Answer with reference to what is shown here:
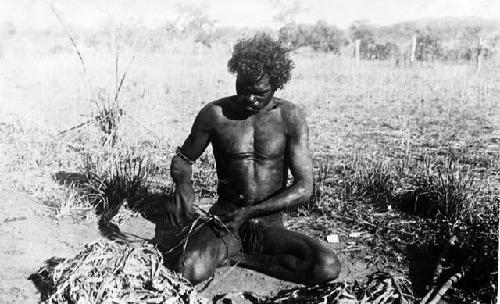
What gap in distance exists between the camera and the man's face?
121 inches

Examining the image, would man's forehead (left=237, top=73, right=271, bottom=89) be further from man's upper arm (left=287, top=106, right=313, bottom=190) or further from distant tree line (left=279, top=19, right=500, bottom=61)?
distant tree line (left=279, top=19, right=500, bottom=61)

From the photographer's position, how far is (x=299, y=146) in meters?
3.21

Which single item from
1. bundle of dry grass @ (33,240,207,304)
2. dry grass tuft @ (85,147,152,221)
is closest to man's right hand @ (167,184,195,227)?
bundle of dry grass @ (33,240,207,304)

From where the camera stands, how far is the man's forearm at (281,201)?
3131 mm

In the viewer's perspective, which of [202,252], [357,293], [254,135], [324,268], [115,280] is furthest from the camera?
[254,135]

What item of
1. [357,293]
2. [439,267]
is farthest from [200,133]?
[439,267]

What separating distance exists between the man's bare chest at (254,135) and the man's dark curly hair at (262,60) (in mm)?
239

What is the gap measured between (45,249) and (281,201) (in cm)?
149

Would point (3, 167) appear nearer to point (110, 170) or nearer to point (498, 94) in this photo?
point (110, 170)

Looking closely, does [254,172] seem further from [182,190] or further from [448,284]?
[448,284]

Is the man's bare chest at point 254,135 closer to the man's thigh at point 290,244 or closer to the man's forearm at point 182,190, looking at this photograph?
the man's forearm at point 182,190

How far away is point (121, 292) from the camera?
8.64 feet

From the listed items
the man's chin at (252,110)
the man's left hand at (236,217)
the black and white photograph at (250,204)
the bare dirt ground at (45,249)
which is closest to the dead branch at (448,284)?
the black and white photograph at (250,204)

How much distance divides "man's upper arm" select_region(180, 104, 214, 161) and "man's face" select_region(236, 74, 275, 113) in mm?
252
